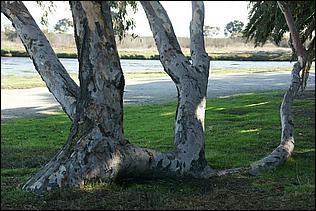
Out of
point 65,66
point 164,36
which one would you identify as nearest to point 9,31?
point 164,36

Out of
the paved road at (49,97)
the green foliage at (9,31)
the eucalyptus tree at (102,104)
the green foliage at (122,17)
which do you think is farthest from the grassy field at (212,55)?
the eucalyptus tree at (102,104)

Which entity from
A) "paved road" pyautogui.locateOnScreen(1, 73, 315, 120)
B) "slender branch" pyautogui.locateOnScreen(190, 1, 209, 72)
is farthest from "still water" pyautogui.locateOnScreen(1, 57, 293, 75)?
"slender branch" pyautogui.locateOnScreen(190, 1, 209, 72)

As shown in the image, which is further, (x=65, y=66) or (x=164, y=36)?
(x=65, y=66)

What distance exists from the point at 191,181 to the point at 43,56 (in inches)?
107

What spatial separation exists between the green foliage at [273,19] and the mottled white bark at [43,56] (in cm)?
955

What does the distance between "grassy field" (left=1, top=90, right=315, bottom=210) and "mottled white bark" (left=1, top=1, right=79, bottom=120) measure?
1.34m

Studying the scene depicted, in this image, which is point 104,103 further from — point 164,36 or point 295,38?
point 295,38

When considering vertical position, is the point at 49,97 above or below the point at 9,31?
below

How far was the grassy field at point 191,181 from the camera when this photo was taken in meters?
6.27

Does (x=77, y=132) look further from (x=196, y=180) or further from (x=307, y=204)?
(x=307, y=204)

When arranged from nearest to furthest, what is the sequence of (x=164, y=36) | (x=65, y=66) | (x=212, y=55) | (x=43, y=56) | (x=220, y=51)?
(x=43, y=56) → (x=164, y=36) → (x=65, y=66) → (x=212, y=55) → (x=220, y=51)

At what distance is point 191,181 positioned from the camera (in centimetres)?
770

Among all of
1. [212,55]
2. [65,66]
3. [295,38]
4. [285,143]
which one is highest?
[295,38]

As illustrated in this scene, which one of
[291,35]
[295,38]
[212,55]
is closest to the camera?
[295,38]
